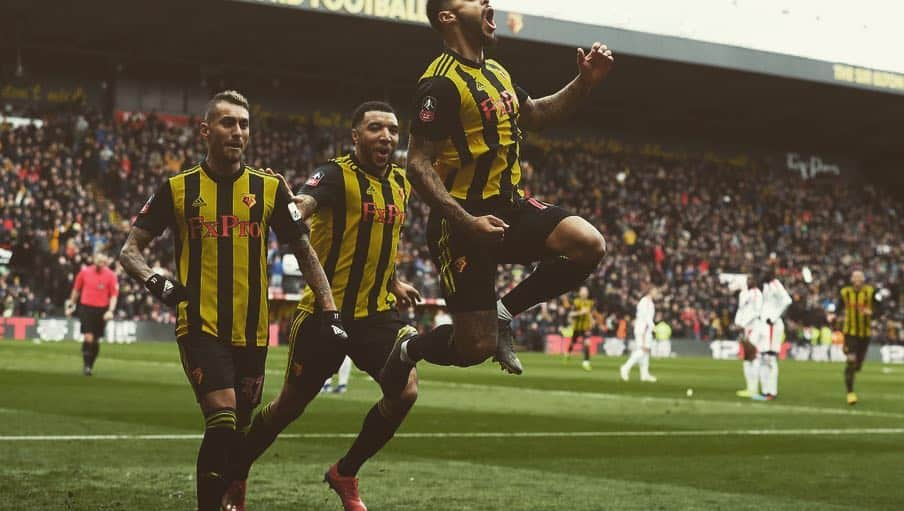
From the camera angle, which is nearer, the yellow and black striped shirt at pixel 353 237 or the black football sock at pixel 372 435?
the black football sock at pixel 372 435


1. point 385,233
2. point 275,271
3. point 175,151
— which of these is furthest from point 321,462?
point 175,151

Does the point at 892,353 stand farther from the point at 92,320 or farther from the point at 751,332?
the point at 92,320

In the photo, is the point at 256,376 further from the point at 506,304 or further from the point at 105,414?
the point at 105,414

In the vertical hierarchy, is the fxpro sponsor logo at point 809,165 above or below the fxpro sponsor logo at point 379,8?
below

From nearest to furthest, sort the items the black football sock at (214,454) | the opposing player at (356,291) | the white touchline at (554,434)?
1. the black football sock at (214,454)
2. the opposing player at (356,291)
3. the white touchline at (554,434)

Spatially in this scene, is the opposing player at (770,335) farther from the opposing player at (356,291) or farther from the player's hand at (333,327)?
the player's hand at (333,327)

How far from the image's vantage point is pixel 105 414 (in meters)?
16.9

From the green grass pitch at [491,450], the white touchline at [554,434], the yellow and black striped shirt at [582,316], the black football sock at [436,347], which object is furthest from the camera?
the yellow and black striped shirt at [582,316]

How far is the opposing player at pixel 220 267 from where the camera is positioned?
788 centimetres

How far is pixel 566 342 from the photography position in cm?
5081

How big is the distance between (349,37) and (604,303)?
43.6 feet

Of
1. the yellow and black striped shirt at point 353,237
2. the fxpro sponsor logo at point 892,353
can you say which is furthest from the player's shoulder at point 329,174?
the fxpro sponsor logo at point 892,353

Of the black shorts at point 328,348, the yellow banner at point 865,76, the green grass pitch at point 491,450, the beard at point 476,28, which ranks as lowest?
the green grass pitch at point 491,450

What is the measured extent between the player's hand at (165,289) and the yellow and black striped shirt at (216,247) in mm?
165
